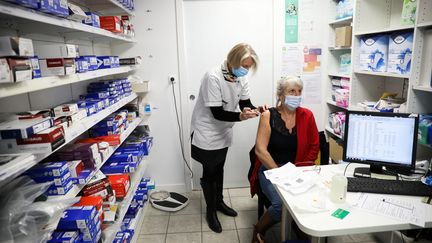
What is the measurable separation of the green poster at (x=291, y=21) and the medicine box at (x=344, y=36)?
43cm

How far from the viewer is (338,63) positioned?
3250 millimetres

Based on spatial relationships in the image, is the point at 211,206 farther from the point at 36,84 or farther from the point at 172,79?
the point at 36,84

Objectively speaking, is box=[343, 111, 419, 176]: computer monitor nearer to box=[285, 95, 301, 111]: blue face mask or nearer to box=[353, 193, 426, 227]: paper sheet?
box=[353, 193, 426, 227]: paper sheet

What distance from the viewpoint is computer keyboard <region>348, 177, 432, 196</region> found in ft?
5.02

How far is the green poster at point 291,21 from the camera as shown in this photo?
10.0 feet

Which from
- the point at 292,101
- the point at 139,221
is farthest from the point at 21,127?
the point at 139,221

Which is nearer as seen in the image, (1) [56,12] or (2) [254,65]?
(1) [56,12]

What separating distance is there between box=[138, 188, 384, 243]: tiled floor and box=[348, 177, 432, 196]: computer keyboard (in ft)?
3.00

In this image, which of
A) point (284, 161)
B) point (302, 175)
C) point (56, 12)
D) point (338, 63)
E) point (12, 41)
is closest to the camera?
point (12, 41)

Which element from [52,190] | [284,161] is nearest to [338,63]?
[284,161]

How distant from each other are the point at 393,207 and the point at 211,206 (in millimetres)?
1593

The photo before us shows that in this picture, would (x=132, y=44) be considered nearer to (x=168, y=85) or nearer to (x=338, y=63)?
(x=168, y=85)

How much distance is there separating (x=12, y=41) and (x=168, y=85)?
211 centimetres

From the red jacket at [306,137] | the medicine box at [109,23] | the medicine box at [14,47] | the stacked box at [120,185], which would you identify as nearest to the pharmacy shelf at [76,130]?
the medicine box at [14,47]
